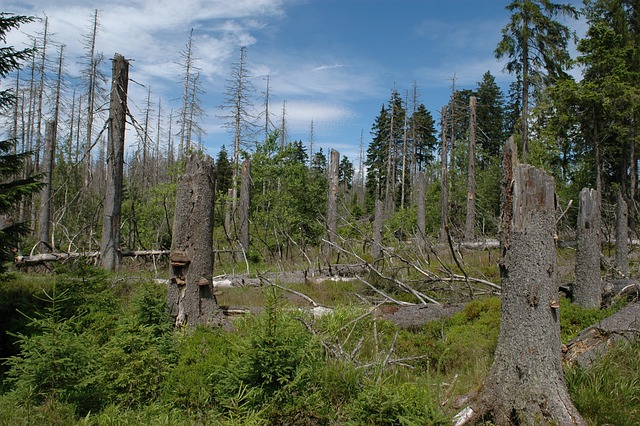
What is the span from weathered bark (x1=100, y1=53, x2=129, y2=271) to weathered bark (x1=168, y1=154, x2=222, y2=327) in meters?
3.47

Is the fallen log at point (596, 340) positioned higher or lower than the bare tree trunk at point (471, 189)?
lower

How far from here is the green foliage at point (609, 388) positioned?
402 centimetres

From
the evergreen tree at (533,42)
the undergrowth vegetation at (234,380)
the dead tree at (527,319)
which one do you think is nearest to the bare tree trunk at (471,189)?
the evergreen tree at (533,42)

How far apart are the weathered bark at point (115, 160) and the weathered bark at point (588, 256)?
9.59 m

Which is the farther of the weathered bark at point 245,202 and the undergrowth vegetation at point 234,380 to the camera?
the weathered bark at point 245,202

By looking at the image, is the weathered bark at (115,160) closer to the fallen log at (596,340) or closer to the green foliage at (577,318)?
the fallen log at (596,340)

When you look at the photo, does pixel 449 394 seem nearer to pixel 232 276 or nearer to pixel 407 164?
pixel 232 276

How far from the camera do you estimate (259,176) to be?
22906mm

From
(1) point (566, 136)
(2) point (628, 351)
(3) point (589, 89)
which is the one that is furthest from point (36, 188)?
(1) point (566, 136)

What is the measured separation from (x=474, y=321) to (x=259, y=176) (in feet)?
56.0

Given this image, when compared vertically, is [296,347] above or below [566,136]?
below

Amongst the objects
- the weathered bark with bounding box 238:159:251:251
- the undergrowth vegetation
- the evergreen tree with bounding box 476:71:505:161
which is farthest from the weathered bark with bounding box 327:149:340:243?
the evergreen tree with bounding box 476:71:505:161

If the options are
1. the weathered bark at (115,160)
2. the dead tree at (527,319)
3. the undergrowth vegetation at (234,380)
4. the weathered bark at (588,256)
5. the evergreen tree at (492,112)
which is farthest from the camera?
the evergreen tree at (492,112)

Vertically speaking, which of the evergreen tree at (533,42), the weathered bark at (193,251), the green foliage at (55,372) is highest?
the evergreen tree at (533,42)
